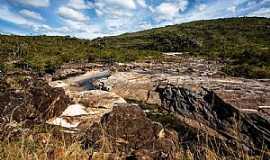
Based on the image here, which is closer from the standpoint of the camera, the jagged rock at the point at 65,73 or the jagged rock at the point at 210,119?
the jagged rock at the point at 210,119

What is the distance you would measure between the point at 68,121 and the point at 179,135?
Answer: 503 centimetres

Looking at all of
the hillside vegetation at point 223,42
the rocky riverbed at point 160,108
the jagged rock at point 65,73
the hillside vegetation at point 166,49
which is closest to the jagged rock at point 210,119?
the rocky riverbed at point 160,108

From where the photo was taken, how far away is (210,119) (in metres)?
19.3

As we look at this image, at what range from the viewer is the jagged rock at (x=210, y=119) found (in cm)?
1659

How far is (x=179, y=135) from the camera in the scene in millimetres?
17641

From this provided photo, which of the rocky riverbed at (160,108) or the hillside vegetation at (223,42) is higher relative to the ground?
the hillside vegetation at (223,42)

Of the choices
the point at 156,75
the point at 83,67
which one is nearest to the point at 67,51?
the point at 83,67

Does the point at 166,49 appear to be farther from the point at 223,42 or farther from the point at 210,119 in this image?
the point at 210,119

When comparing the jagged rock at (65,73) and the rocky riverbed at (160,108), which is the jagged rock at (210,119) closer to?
the rocky riverbed at (160,108)

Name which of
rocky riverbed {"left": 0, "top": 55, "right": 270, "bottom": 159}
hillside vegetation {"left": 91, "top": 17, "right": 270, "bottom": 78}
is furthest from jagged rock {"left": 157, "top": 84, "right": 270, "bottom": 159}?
hillside vegetation {"left": 91, "top": 17, "right": 270, "bottom": 78}

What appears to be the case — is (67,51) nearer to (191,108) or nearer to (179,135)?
(191,108)

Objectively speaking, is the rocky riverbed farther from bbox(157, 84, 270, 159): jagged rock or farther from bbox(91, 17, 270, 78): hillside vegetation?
bbox(91, 17, 270, 78): hillside vegetation

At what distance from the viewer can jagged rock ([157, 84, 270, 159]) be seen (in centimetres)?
1659

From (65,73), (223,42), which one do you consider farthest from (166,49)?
(65,73)
